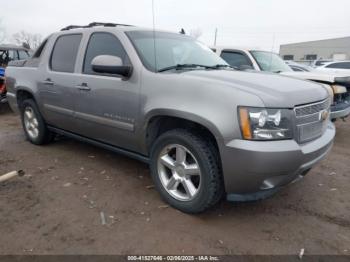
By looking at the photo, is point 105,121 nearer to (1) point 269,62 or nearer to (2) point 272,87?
(2) point 272,87

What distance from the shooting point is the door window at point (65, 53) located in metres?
4.34

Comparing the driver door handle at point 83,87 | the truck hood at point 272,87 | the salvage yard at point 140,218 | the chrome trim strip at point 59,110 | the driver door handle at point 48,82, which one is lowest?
the salvage yard at point 140,218

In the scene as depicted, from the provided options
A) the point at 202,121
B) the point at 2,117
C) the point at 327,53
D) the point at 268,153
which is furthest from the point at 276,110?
the point at 327,53

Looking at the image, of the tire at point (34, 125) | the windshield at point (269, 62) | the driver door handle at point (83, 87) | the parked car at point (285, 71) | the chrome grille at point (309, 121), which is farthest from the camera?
the windshield at point (269, 62)

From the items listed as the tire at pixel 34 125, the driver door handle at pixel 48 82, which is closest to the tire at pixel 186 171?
the driver door handle at pixel 48 82

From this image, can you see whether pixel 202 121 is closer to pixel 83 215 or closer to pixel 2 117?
pixel 83 215

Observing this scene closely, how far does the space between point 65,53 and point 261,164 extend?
3193mm

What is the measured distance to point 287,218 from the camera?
3201 millimetres

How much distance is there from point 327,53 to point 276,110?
56146 millimetres

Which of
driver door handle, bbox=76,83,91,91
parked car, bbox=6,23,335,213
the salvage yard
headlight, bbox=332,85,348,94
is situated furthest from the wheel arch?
headlight, bbox=332,85,348,94

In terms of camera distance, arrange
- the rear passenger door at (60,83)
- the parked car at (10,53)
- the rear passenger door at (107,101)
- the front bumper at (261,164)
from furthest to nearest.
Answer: the parked car at (10,53) → the rear passenger door at (60,83) → the rear passenger door at (107,101) → the front bumper at (261,164)

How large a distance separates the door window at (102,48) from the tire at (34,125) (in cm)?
154

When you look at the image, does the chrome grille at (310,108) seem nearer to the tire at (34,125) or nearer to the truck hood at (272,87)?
the truck hood at (272,87)

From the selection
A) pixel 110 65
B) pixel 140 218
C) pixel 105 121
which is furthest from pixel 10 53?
pixel 140 218
